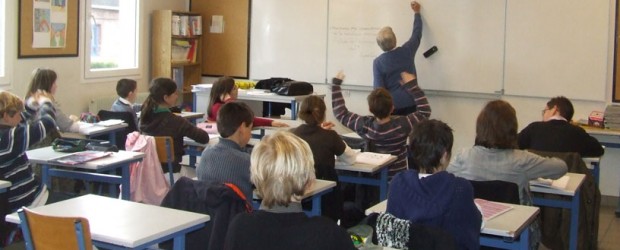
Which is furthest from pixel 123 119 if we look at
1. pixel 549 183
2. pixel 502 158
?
pixel 549 183

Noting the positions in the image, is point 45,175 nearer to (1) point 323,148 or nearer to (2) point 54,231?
(1) point 323,148

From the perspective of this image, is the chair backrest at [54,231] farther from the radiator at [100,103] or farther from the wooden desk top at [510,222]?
the radiator at [100,103]

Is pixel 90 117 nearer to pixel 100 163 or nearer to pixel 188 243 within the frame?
pixel 100 163

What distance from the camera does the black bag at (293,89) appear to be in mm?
7938

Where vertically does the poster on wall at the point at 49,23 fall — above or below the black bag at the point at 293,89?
→ above

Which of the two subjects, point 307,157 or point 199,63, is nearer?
point 307,157

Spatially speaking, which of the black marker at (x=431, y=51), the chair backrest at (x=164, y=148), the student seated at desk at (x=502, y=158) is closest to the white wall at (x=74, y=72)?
the chair backrest at (x=164, y=148)

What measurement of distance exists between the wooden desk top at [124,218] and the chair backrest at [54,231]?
0.11 meters

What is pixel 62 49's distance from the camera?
25.2 ft

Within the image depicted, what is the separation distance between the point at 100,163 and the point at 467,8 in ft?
14.7

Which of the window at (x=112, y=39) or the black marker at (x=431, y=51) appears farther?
the window at (x=112, y=39)

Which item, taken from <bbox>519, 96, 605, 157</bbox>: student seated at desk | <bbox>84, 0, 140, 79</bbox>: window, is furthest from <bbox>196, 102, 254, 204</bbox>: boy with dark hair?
<bbox>84, 0, 140, 79</bbox>: window

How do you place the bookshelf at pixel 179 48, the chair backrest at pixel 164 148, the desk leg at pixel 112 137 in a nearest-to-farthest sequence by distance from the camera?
the chair backrest at pixel 164 148, the desk leg at pixel 112 137, the bookshelf at pixel 179 48

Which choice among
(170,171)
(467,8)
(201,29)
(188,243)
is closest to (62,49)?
(201,29)
